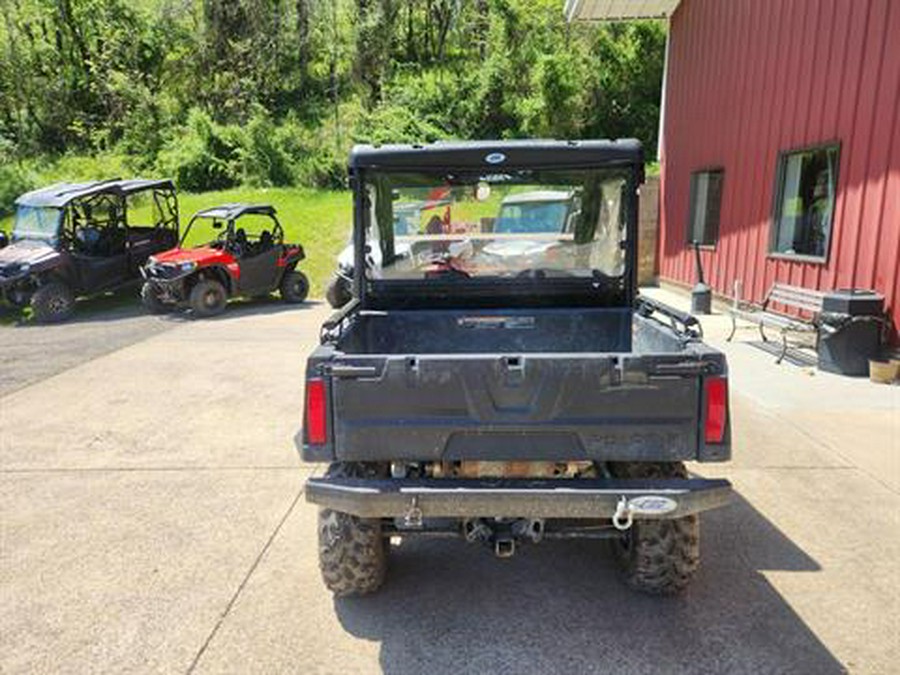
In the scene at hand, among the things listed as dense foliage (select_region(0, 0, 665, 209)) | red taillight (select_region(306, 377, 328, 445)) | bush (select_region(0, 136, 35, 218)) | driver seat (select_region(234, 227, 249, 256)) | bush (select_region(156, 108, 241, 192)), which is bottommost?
red taillight (select_region(306, 377, 328, 445))

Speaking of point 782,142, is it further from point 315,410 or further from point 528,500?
point 315,410

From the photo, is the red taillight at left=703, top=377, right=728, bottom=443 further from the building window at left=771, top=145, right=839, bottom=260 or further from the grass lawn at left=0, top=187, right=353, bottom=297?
the grass lawn at left=0, top=187, right=353, bottom=297

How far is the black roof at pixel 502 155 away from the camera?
12.1 ft

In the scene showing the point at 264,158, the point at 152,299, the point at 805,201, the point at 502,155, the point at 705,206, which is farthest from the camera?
the point at 264,158

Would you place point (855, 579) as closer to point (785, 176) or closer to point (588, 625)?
point (588, 625)

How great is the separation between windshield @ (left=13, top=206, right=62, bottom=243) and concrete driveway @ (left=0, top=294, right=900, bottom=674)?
274 inches

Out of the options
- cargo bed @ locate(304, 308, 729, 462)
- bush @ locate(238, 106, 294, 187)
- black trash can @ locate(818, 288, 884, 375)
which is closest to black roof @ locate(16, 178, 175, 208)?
bush @ locate(238, 106, 294, 187)

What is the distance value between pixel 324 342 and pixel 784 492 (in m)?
3.09

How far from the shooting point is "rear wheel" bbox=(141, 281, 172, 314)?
11406 mm

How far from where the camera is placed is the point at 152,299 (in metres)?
11.5

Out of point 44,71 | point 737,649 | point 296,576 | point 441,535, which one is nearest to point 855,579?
point 737,649

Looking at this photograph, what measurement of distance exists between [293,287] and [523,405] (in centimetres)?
1038

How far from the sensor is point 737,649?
111 inches

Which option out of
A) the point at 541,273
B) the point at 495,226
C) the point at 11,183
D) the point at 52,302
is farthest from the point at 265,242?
the point at 11,183
